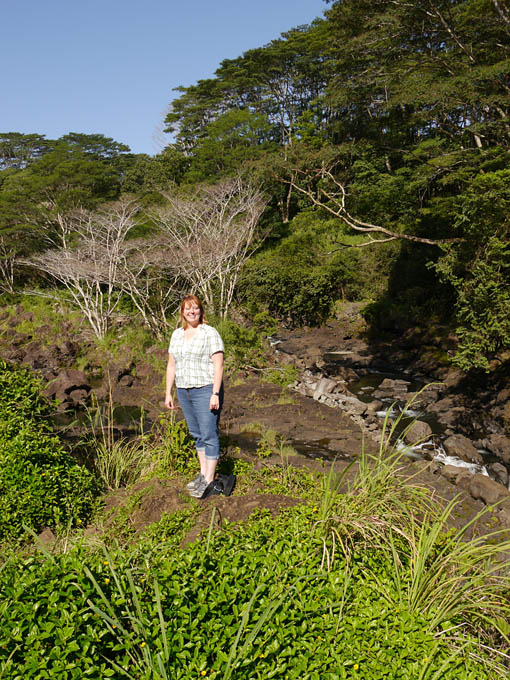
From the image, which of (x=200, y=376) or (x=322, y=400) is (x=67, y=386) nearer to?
(x=322, y=400)

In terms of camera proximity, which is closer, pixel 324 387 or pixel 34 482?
pixel 34 482

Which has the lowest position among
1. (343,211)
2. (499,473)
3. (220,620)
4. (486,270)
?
(499,473)

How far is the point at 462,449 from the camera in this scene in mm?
8289

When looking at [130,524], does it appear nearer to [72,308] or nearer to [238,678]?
[238,678]

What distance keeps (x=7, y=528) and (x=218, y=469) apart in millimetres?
1949

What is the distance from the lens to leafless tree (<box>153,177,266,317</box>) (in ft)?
56.3

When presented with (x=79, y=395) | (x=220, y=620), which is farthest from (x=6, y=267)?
(x=220, y=620)

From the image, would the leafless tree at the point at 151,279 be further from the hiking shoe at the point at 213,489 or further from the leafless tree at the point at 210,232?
the hiking shoe at the point at 213,489

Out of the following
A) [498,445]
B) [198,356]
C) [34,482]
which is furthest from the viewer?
[498,445]

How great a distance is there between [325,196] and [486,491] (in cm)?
1626

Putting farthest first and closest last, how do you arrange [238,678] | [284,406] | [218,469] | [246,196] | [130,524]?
[246,196] < [284,406] < [218,469] < [130,524] < [238,678]

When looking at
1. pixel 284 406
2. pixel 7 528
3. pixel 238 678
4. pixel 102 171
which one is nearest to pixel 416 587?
pixel 238 678

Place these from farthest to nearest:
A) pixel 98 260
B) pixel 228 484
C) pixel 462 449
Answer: pixel 98 260 → pixel 462 449 → pixel 228 484

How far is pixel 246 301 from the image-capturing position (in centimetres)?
2169
